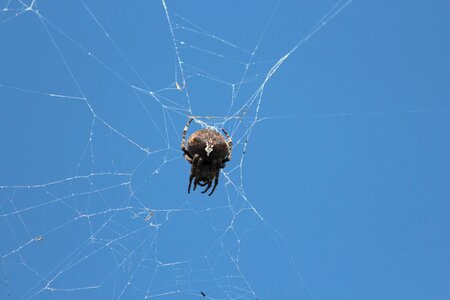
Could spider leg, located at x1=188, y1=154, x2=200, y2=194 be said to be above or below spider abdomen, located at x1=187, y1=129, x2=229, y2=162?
below

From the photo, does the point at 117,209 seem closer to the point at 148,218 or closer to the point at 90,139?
the point at 148,218

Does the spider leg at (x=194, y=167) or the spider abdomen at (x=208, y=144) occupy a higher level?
the spider abdomen at (x=208, y=144)

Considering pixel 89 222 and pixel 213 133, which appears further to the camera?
pixel 89 222

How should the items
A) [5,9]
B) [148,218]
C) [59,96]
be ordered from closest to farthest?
[5,9], [59,96], [148,218]

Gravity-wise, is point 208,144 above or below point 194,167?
above

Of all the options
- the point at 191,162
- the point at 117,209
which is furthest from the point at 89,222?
the point at 191,162

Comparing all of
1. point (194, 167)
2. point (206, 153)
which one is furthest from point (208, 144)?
point (194, 167)

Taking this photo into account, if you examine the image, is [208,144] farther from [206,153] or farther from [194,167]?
[194,167]

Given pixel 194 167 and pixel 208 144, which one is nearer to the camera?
pixel 208 144
